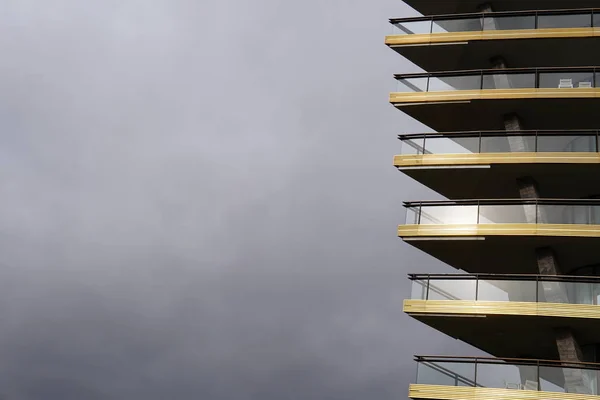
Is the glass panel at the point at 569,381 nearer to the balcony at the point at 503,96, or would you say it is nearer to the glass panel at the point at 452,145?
the glass panel at the point at 452,145

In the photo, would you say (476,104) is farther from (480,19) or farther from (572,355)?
(572,355)

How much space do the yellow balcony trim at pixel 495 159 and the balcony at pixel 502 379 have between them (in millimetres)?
7267

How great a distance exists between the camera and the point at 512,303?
2348 centimetres

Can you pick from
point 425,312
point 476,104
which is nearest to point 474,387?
point 425,312

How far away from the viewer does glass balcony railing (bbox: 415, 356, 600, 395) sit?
70.7ft

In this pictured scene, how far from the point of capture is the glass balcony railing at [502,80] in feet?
90.1

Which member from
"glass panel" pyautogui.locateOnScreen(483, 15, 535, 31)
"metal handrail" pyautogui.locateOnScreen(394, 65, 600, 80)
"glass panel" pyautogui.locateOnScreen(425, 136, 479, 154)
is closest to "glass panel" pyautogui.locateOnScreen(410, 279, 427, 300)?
"glass panel" pyautogui.locateOnScreen(425, 136, 479, 154)

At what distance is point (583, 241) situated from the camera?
24.5m

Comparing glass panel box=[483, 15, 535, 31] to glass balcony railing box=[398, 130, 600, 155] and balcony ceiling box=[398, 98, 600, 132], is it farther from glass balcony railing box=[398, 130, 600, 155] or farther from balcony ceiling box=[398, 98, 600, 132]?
glass balcony railing box=[398, 130, 600, 155]

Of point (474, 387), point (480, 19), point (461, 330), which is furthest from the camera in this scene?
point (480, 19)

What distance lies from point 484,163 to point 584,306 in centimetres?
619

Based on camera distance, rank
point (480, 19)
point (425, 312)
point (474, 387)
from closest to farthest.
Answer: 1. point (474, 387)
2. point (425, 312)
3. point (480, 19)

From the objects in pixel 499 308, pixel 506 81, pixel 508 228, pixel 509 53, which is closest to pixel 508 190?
pixel 508 228

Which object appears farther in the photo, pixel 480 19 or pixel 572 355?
pixel 480 19
